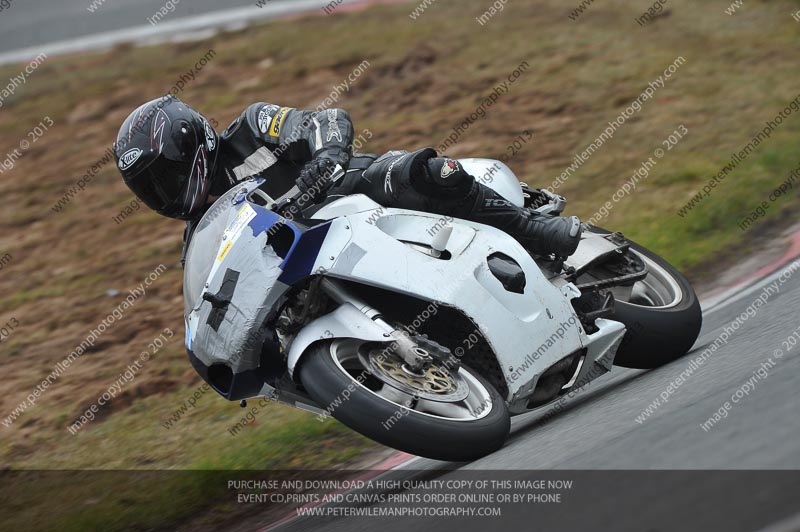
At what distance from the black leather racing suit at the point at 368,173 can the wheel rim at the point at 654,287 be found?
80 cm

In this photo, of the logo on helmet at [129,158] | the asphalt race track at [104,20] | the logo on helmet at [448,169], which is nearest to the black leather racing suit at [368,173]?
the logo on helmet at [448,169]

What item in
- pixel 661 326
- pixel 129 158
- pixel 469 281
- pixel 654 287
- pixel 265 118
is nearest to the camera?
pixel 469 281

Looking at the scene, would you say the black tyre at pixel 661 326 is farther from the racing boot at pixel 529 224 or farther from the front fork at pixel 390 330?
the front fork at pixel 390 330

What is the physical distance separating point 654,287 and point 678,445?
245cm

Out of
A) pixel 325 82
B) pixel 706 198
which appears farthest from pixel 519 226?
pixel 325 82

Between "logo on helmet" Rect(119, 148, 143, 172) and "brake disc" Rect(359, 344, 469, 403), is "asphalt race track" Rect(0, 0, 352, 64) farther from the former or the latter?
"brake disc" Rect(359, 344, 469, 403)

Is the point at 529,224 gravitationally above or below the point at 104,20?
above

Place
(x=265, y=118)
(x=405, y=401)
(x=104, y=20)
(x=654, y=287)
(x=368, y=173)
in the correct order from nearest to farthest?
(x=405, y=401), (x=368, y=173), (x=265, y=118), (x=654, y=287), (x=104, y=20)

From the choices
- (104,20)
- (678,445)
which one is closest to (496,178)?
(678,445)

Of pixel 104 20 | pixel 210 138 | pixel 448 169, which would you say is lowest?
pixel 104 20

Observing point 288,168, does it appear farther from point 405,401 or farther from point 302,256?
point 405,401

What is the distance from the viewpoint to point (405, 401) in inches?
178

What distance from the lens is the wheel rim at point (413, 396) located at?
4535mm

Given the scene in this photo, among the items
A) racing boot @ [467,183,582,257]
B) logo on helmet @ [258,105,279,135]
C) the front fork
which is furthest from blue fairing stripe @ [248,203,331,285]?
racing boot @ [467,183,582,257]
